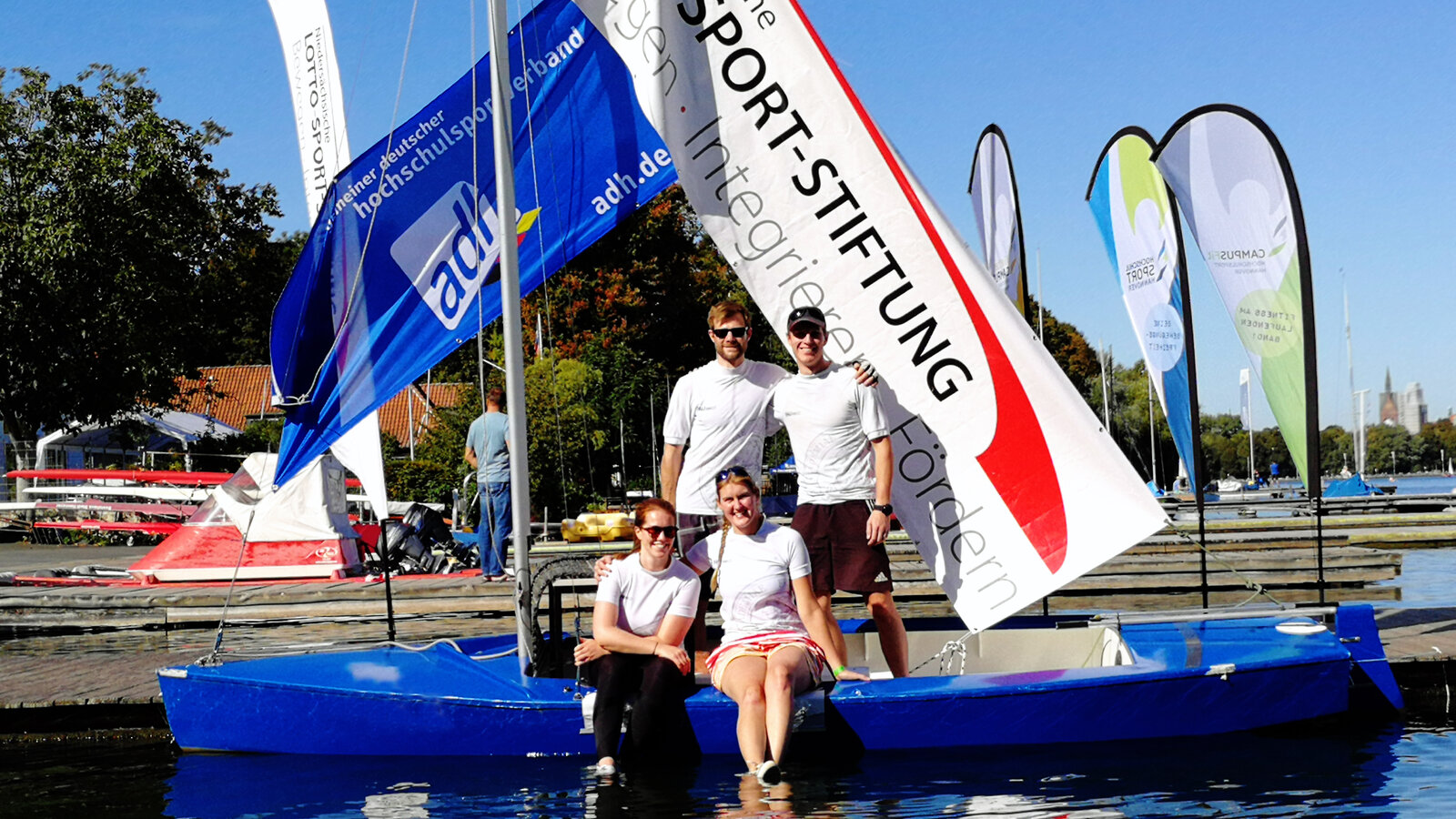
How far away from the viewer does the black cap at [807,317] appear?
21.4 feet

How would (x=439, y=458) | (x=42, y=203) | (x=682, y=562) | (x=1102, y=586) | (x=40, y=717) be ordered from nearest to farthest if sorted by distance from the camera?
(x=682, y=562), (x=40, y=717), (x=1102, y=586), (x=439, y=458), (x=42, y=203)

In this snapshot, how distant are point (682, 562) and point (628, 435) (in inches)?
821

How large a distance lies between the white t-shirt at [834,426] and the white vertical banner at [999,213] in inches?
219

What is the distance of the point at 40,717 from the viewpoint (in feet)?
Answer: 26.6

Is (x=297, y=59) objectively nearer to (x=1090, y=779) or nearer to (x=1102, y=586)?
(x=1102, y=586)

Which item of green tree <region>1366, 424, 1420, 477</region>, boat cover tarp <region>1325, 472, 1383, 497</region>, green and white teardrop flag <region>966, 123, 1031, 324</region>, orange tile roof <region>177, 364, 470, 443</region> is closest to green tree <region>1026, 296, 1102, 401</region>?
boat cover tarp <region>1325, 472, 1383, 497</region>

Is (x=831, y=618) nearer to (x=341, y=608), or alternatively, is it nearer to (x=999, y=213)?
(x=341, y=608)

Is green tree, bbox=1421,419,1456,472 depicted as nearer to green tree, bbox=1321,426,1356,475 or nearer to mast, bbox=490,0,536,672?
green tree, bbox=1321,426,1356,475

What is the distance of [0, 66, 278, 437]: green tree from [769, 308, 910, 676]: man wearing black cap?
2275 cm

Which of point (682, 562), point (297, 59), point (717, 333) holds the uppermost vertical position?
point (297, 59)

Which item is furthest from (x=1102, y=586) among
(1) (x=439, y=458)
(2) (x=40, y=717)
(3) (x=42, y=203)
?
(3) (x=42, y=203)

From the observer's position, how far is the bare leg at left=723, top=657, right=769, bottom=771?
605 cm

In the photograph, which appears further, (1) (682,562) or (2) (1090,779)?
(1) (682,562)

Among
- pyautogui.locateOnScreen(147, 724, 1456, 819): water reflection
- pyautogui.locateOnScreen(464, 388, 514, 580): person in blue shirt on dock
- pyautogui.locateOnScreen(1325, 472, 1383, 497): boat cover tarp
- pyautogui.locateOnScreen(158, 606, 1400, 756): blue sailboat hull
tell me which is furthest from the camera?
pyautogui.locateOnScreen(1325, 472, 1383, 497): boat cover tarp
